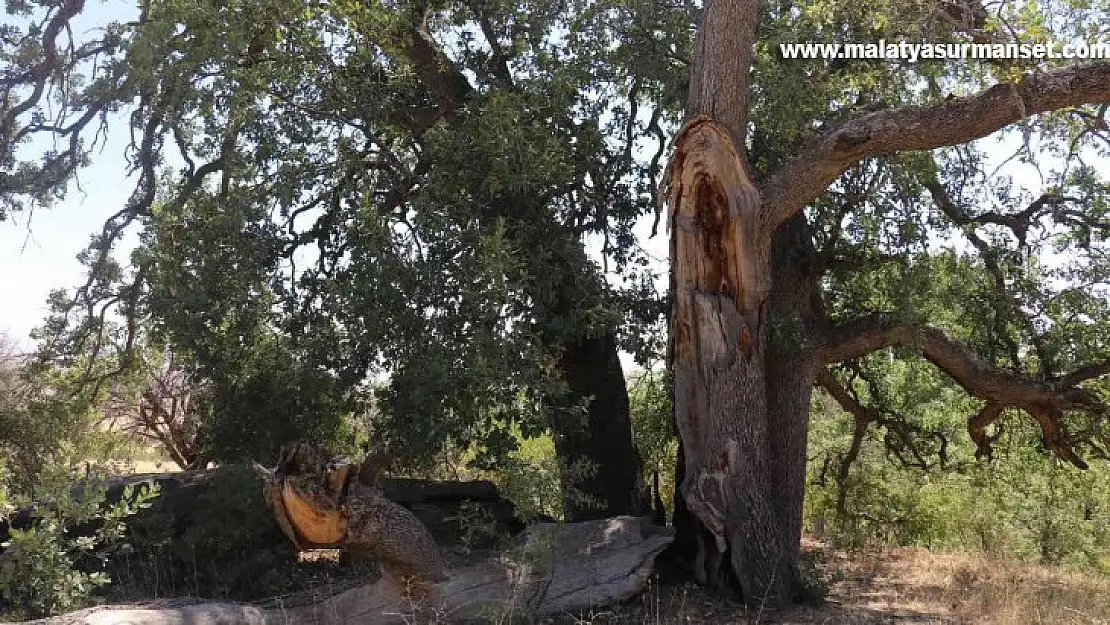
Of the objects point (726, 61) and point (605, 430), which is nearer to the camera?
point (726, 61)

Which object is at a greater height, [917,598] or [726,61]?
[726,61]

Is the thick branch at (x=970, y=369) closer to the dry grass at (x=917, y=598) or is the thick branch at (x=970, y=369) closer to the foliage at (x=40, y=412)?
the dry grass at (x=917, y=598)

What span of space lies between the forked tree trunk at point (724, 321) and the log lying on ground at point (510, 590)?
0.66 m

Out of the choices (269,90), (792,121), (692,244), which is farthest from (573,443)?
(269,90)

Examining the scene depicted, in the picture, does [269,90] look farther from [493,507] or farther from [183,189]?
[493,507]

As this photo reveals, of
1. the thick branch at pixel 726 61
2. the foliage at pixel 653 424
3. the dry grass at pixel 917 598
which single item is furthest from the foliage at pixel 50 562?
the foliage at pixel 653 424

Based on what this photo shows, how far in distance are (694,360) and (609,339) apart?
178cm

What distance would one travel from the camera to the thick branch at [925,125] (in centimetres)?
696

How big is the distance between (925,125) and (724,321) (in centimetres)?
223

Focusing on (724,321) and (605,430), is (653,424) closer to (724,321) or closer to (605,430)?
(605,430)

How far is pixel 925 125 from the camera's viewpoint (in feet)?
24.4

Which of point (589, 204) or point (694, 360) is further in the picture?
point (589, 204)

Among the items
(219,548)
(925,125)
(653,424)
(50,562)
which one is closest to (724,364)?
(925,125)

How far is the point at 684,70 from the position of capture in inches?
359
